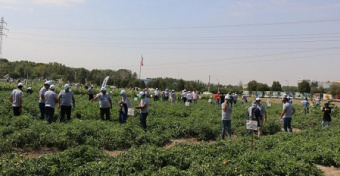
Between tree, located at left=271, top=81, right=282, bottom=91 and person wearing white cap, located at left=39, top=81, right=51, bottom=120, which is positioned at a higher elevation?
tree, located at left=271, top=81, right=282, bottom=91

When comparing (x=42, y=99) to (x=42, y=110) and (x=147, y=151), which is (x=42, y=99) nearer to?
(x=42, y=110)

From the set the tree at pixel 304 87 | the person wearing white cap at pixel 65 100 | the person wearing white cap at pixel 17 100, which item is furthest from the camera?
the tree at pixel 304 87

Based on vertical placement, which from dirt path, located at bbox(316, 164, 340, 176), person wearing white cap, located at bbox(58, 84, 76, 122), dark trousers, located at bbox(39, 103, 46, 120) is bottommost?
dirt path, located at bbox(316, 164, 340, 176)

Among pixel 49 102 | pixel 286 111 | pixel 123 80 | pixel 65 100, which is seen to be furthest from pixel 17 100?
Answer: pixel 123 80

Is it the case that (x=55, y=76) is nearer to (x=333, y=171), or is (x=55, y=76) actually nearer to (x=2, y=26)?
(x=2, y=26)

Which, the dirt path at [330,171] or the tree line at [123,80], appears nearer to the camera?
the dirt path at [330,171]

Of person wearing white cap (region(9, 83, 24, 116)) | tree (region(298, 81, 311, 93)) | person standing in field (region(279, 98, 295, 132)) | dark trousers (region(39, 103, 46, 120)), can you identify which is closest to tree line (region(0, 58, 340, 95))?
tree (region(298, 81, 311, 93))

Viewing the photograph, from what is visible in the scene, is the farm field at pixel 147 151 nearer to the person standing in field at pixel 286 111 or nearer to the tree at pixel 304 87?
the person standing in field at pixel 286 111

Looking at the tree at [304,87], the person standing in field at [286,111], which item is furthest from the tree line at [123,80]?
the person standing in field at [286,111]

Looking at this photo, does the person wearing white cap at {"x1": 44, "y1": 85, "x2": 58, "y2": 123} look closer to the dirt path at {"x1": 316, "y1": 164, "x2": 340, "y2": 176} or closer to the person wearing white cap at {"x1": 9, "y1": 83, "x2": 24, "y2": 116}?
the person wearing white cap at {"x1": 9, "y1": 83, "x2": 24, "y2": 116}

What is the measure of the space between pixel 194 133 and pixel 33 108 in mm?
7983

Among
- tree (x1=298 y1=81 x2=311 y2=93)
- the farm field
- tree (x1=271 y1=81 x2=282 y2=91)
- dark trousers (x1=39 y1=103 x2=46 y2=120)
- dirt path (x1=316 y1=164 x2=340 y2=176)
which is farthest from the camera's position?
tree (x1=271 y1=81 x2=282 y2=91)

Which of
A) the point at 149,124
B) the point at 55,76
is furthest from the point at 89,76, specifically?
the point at 149,124

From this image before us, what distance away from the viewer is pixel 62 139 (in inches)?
378
